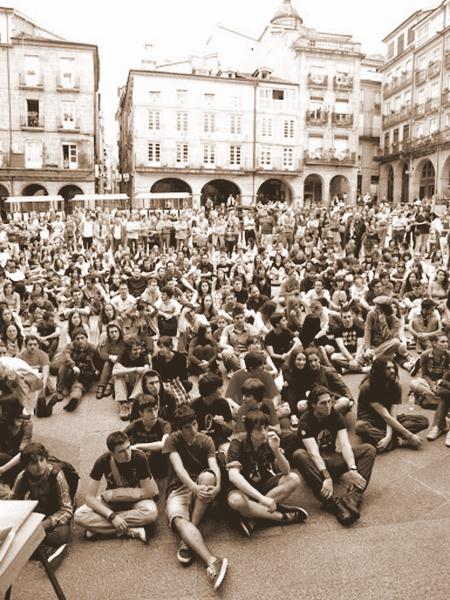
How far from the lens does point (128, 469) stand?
199 inches

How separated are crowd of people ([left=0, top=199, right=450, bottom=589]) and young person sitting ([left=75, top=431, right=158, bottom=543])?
0.5 inches

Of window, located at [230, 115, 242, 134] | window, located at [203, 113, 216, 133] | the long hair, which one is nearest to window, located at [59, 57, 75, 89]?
window, located at [203, 113, 216, 133]

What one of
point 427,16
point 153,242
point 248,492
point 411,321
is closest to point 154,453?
point 248,492

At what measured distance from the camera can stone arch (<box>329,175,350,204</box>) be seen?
4857 centimetres

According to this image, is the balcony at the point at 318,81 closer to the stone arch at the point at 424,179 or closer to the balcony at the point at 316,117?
the balcony at the point at 316,117

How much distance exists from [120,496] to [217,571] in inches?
47.2

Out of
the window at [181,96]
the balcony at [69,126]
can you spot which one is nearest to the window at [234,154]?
the window at [181,96]

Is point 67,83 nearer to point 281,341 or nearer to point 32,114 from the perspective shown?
point 32,114

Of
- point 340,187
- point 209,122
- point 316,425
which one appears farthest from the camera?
point 340,187

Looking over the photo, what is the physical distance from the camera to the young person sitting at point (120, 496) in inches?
191

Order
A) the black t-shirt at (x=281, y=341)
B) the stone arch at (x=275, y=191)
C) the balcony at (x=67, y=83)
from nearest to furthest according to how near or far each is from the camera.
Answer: the black t-shirt at (x=281, y=341) < the balcony at (x=67, y=83) < the stone arch at (x=275, y=191)

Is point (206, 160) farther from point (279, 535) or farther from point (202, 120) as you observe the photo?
point (279, 535)

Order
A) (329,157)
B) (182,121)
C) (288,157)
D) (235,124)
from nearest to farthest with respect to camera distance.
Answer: (182,121)
(235,124)
(288,157)
(329,157)

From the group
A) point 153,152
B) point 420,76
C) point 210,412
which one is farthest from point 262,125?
point 210,412
